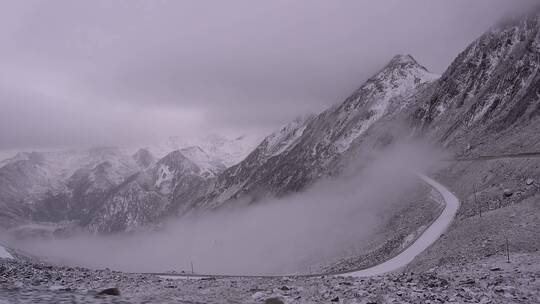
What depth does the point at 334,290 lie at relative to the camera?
26250 millimetres

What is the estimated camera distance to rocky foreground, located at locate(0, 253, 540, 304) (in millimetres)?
23250

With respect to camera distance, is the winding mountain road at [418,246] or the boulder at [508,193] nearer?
the winding mountain road at [418,246]

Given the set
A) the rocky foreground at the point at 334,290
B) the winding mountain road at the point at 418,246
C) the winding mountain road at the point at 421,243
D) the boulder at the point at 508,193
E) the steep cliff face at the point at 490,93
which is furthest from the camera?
the steep cliff face at the point at 490,93

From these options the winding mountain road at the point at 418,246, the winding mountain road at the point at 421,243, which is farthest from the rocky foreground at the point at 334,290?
the winding mountain road at the point at 421,243

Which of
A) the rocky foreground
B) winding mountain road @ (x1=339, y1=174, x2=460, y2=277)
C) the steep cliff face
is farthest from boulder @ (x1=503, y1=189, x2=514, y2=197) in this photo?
the rocky foreground

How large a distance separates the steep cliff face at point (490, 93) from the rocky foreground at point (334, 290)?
7293 centimetres

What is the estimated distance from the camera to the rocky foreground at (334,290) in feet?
76.3

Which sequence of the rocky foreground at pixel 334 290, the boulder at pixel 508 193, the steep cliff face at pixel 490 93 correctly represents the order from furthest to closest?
the steep cliff face at pixel 490 93 → the boulder at pixel 508 193 → the rocky foreground at pixel 334 290

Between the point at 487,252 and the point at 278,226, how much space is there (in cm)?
13665

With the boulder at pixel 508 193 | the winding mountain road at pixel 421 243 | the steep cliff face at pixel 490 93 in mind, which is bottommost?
the winding mountain road at pixel 421 243

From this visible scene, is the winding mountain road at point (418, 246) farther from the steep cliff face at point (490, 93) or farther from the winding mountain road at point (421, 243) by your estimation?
the steep cliff face at point (490, 93)

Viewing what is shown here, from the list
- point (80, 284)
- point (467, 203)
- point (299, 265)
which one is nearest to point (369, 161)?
point (299, 265)

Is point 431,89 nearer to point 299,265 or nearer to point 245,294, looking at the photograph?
point 299,265

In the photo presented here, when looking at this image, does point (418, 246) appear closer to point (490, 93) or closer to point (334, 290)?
point (334, 290)
